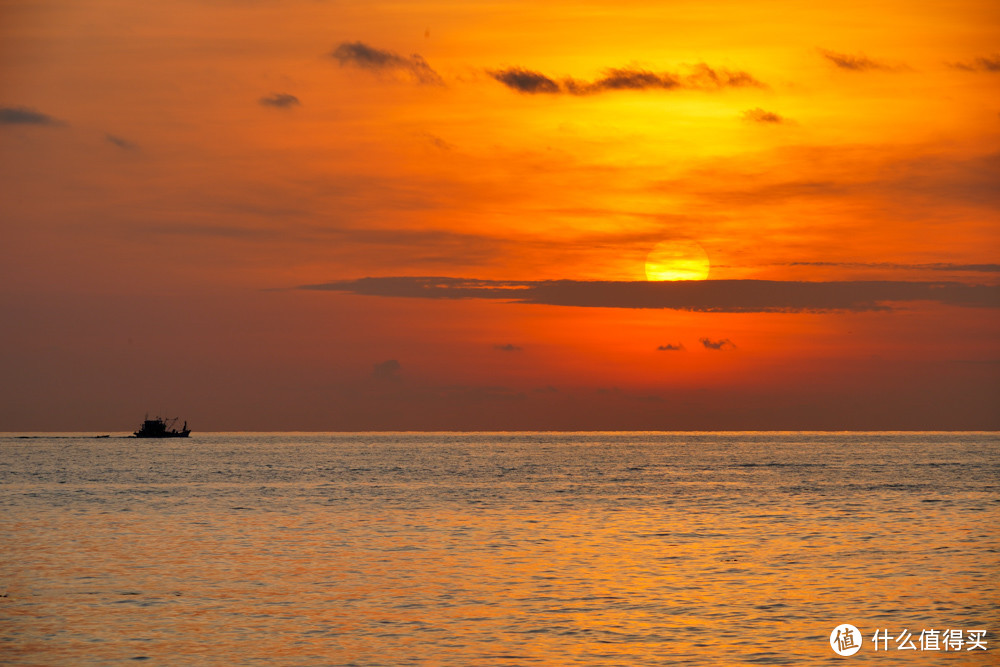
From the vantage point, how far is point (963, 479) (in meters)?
120

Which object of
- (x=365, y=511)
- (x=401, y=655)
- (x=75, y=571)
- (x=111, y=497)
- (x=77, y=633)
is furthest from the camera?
(x=111, y=497)

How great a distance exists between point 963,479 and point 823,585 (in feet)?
293

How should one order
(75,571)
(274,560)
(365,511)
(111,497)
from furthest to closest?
(111,497)
(365,511)
(274,560)
(75,571)

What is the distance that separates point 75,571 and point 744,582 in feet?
94.5

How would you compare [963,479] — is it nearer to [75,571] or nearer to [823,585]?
[823,585]

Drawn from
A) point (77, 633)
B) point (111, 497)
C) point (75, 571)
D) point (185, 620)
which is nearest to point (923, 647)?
point (185, 620)

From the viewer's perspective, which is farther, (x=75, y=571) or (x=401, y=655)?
(x=75, y=571)

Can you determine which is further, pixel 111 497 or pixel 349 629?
pixel 111 497

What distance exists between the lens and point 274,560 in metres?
48.8

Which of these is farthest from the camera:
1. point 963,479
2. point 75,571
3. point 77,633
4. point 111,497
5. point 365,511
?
point 963,479

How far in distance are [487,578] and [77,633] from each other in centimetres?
1619

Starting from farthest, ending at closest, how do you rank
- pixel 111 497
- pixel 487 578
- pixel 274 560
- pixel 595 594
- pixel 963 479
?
pixel 963 479 → pixel 111 497 → pixel 274 560 → pixel 487 578 → pixel 595 594

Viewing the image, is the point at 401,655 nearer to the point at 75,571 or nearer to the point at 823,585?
the point at 823,585

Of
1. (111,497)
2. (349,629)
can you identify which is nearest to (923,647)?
(349,629)
